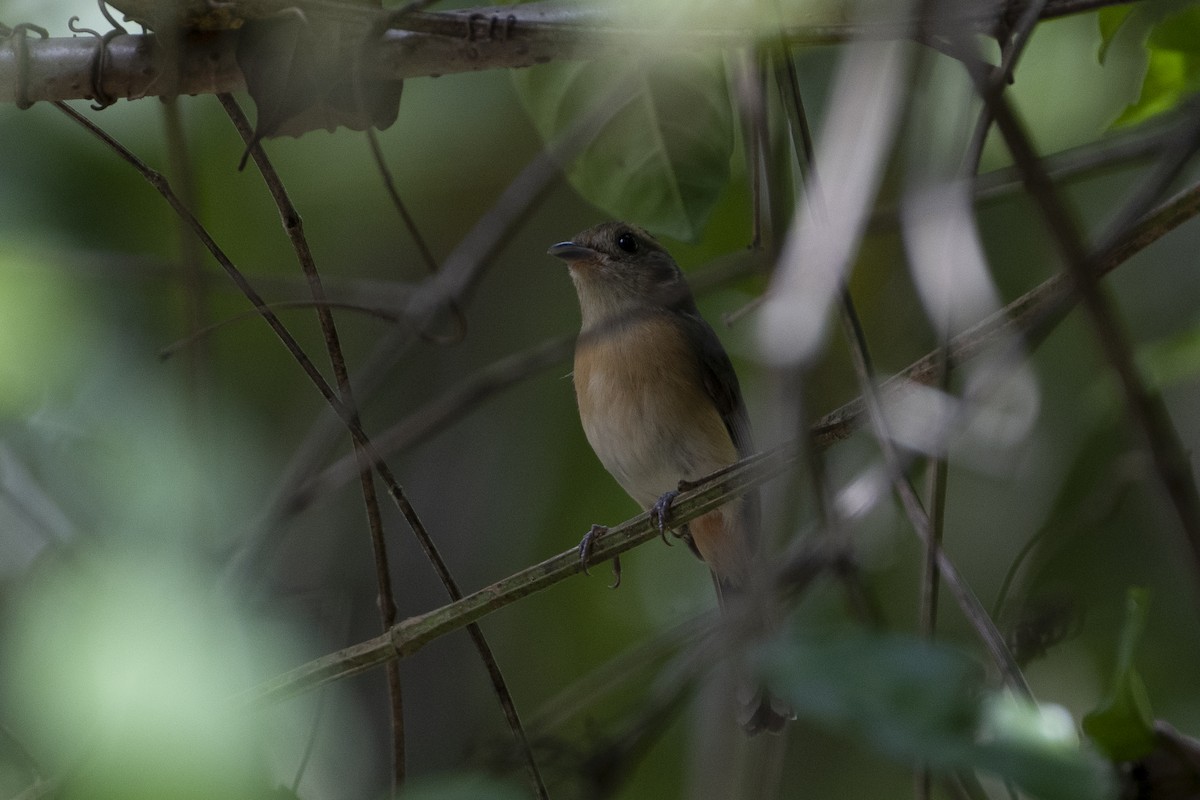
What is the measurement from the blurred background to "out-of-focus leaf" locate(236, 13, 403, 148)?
31cm

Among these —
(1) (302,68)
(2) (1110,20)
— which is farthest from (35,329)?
(2) (1110,20)

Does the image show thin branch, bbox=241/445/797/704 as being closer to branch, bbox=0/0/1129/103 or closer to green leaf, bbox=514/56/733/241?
branch, bbox=0/0/1129/103

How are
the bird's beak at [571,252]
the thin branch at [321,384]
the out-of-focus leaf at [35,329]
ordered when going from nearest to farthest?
the thin branch at [321,384]
the out-of-focus leaf at [35,329]
the bird's beak at [571,252]

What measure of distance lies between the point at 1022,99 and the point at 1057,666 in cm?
170

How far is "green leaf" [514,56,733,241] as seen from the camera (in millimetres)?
2723

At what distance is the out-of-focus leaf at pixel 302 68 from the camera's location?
2348 mm

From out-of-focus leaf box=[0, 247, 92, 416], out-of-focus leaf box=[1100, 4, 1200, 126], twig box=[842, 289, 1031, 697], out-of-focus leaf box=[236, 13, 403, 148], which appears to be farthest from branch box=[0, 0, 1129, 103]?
out-of-focus leaf box=[0, 247, 92, 416]

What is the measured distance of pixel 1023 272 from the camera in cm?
437

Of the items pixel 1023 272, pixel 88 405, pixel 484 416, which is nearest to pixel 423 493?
pixel 484 416

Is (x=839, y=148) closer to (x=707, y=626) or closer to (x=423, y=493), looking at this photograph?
(x=707, y=626)

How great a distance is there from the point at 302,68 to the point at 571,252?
5.51 feet

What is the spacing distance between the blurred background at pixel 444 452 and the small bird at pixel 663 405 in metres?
0.18

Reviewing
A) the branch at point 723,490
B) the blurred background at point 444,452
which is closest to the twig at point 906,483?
the branch at point 723,490

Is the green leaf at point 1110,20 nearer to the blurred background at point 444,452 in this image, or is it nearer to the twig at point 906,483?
the blurred background at point 444,452
